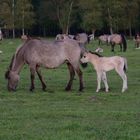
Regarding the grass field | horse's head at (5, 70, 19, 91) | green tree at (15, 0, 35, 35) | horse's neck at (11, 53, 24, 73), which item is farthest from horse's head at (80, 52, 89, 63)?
green tree at (15, 0, 35, 35)

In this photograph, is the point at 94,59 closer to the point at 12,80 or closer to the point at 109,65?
the point at 109,65

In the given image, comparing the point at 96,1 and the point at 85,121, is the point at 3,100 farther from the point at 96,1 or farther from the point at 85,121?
the point at 96,1

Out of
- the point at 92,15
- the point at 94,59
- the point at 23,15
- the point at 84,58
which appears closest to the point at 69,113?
the point at 94,59

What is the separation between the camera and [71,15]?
9712 centimetres

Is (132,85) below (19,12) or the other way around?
below

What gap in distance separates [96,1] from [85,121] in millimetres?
80683

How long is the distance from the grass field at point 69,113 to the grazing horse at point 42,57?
51cm

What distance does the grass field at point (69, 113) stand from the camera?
33.9 feet

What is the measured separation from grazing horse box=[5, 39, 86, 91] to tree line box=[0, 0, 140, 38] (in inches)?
2657

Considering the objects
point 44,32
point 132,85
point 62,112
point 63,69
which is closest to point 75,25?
point 44,32

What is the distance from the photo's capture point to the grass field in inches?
407

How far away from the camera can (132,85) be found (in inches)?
796

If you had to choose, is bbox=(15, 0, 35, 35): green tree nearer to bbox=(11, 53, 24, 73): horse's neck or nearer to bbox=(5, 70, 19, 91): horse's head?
bbox=(11, 53, 24, 73): horse's neck

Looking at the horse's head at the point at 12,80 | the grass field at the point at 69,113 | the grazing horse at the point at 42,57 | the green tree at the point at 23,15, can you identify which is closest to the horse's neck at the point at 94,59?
the grazing horse at the point at 42,57
